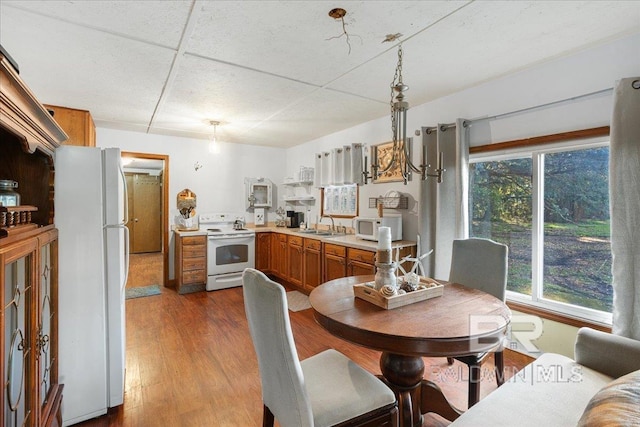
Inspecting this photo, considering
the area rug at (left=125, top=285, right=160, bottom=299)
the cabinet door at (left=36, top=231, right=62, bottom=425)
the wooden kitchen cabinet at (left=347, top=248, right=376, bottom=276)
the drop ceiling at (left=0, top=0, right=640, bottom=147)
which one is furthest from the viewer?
the area rug at (left=125, top=285, right=160, bottom=299)

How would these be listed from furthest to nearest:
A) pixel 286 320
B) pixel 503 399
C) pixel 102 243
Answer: pixel 102 243, pixel 503 399, pixel 286 320

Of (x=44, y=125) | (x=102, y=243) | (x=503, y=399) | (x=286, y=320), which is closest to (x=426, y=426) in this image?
(x=503, y=399)

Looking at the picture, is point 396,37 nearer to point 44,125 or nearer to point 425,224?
point 425,224

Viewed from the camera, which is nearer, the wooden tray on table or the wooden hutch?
the wooden hutch

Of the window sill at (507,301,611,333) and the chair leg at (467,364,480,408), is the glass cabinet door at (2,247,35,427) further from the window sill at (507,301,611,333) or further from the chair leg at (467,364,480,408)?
the window sill at (507,301,611,333)

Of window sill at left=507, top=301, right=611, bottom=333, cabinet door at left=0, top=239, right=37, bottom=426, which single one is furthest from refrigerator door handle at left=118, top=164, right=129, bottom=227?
window sill at left=507, top=301, right=611, bottom=333

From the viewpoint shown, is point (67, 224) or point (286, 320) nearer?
point (286, 320)

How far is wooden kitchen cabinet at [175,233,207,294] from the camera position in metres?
4.36

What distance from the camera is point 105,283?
1938 millimetres

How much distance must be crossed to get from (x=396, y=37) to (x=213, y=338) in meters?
2.99

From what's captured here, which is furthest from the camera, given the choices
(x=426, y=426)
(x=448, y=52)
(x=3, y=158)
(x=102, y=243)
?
(x=448, y=52)

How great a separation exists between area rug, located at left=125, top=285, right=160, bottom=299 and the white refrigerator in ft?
8.66

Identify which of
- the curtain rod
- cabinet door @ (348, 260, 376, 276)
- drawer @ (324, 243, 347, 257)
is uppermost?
the curtain rod

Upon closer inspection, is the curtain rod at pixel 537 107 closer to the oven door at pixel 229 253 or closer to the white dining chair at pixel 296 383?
the white dining chair at pixel 296 383
